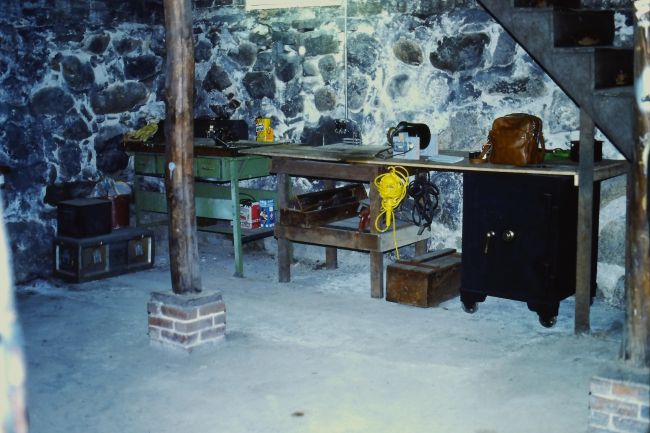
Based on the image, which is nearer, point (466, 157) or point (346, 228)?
point (466, 157)

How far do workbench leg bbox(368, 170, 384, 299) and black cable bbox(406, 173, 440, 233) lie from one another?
0.38 m

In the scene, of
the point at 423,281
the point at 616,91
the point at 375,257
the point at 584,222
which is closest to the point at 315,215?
the point at 375,257

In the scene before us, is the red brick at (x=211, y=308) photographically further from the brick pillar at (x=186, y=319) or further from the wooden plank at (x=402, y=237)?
the wooden plank at (x=402, y=237)

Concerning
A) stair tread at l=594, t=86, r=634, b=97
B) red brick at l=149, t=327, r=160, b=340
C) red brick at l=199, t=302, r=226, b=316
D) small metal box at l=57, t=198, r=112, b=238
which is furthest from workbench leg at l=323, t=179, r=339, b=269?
stair tread at l=594, t=86, r=634, b=97

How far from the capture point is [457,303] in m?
6.58

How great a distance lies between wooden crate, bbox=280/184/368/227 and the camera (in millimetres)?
6926

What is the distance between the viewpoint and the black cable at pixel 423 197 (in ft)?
22.6

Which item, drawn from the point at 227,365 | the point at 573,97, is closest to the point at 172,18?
the point at 227,365

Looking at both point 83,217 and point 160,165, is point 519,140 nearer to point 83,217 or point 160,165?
point 160,165

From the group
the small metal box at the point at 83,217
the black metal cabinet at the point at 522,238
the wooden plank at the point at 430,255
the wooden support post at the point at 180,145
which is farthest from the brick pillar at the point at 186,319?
the small metal box at the point at 83,217

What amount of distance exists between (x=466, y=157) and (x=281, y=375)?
2.18m

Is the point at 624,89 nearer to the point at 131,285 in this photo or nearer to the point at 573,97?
the point at 573,97

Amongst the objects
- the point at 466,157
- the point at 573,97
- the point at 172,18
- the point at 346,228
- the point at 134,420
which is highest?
the point at 172,18

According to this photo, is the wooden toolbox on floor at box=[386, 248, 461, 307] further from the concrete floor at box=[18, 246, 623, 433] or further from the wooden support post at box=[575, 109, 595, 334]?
the wooden support post at box=[575, 109, 595, 334]
